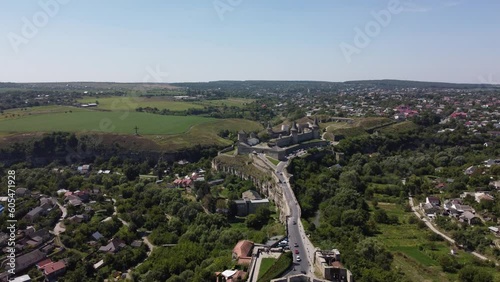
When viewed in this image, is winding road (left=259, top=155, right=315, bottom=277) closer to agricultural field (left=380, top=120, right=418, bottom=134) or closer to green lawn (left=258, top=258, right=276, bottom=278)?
green lawn (left=258, top=258, right=276, bottom=278)

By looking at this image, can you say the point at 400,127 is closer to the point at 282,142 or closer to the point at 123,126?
the point at 282,142

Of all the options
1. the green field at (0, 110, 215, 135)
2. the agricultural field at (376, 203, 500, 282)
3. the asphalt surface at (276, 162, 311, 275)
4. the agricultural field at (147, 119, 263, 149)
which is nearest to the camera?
the asphalt surface at (276, 162, 311, 275)

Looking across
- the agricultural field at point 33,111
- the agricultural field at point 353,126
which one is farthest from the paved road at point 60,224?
the agricultural field at point 33,111

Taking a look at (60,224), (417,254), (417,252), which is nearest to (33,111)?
(60,224)

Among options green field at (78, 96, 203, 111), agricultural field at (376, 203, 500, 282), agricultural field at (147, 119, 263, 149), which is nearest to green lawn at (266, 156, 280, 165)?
agricultural field at (376, 203, 500, 282)

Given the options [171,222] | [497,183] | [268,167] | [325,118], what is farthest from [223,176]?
[325,118]
